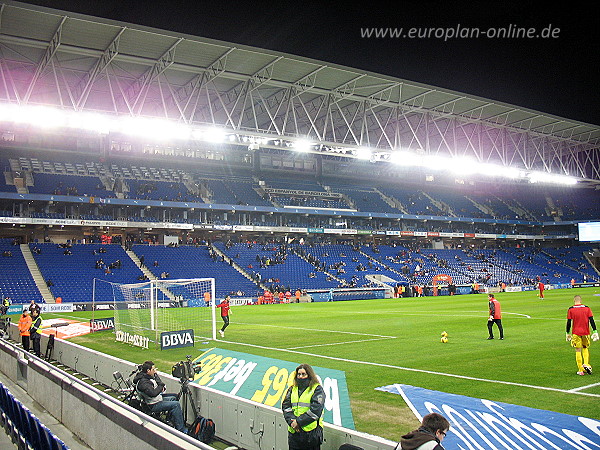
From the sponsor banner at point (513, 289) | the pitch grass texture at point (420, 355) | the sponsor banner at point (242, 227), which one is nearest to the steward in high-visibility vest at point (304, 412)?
the pitch grass texture at point (420, 355)

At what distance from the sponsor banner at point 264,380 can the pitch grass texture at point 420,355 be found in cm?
30

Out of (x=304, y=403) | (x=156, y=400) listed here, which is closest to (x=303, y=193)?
(x=156, y=400)

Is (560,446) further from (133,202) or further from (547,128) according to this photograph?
(133,202)

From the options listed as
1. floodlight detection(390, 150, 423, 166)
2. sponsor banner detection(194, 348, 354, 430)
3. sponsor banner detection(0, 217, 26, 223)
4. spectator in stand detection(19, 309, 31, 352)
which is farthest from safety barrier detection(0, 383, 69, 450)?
sponsor banner detection(0, 217, 26, 223)

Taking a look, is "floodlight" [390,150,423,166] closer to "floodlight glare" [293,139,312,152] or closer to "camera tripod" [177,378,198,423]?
"floodlight glare" [293,139,312,152]

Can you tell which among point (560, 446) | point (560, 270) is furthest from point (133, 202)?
point (560, 270)

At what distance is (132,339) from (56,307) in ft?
72.0

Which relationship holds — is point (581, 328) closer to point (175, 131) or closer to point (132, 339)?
point (132, 339)

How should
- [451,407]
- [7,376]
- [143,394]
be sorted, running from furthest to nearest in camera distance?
[7,376]
[451,407]
[143,394]

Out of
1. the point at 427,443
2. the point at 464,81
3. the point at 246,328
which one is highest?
the point at 464,81

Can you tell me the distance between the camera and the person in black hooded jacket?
4.24 metres

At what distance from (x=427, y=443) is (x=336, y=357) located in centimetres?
1096

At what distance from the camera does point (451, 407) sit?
882 centimetres

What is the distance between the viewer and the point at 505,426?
7.76 m
